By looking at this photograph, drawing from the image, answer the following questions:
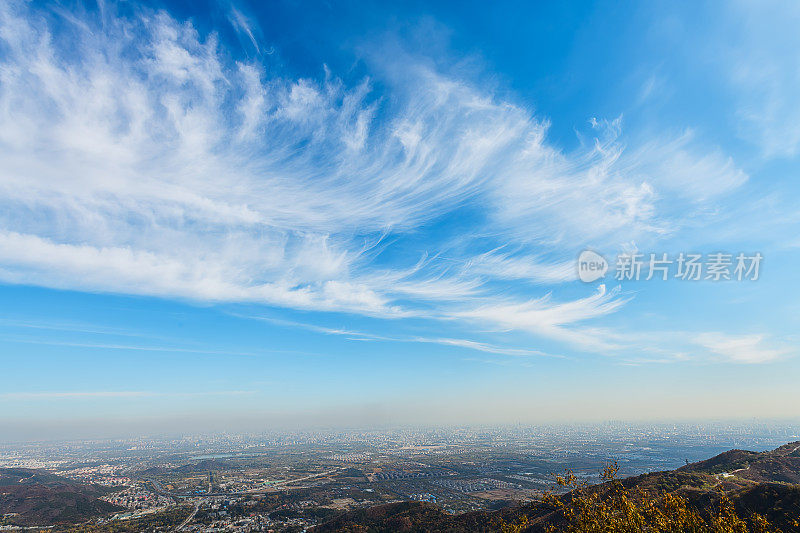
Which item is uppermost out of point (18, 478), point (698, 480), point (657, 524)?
point (657, 524)

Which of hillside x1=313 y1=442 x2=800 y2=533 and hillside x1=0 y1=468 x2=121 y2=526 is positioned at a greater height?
hillside x1=313 y1=442 x2=800 y2=533

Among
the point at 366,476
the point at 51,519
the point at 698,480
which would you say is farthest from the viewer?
the point at 366,476

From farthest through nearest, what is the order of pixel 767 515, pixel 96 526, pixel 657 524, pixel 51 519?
pixel 51 519
pixel 96 526
pixel 767 515
pixel 657 524

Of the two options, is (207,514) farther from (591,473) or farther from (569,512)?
(591,473)

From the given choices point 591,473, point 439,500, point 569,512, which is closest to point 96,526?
point 439,500

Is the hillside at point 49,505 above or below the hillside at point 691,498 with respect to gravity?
below

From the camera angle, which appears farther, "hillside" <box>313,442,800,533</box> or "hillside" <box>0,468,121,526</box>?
"hillside" <box>0,468,121,526</box>

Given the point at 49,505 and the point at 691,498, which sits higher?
the point at 691,498

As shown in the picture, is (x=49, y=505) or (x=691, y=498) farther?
(x=49, y=505)
